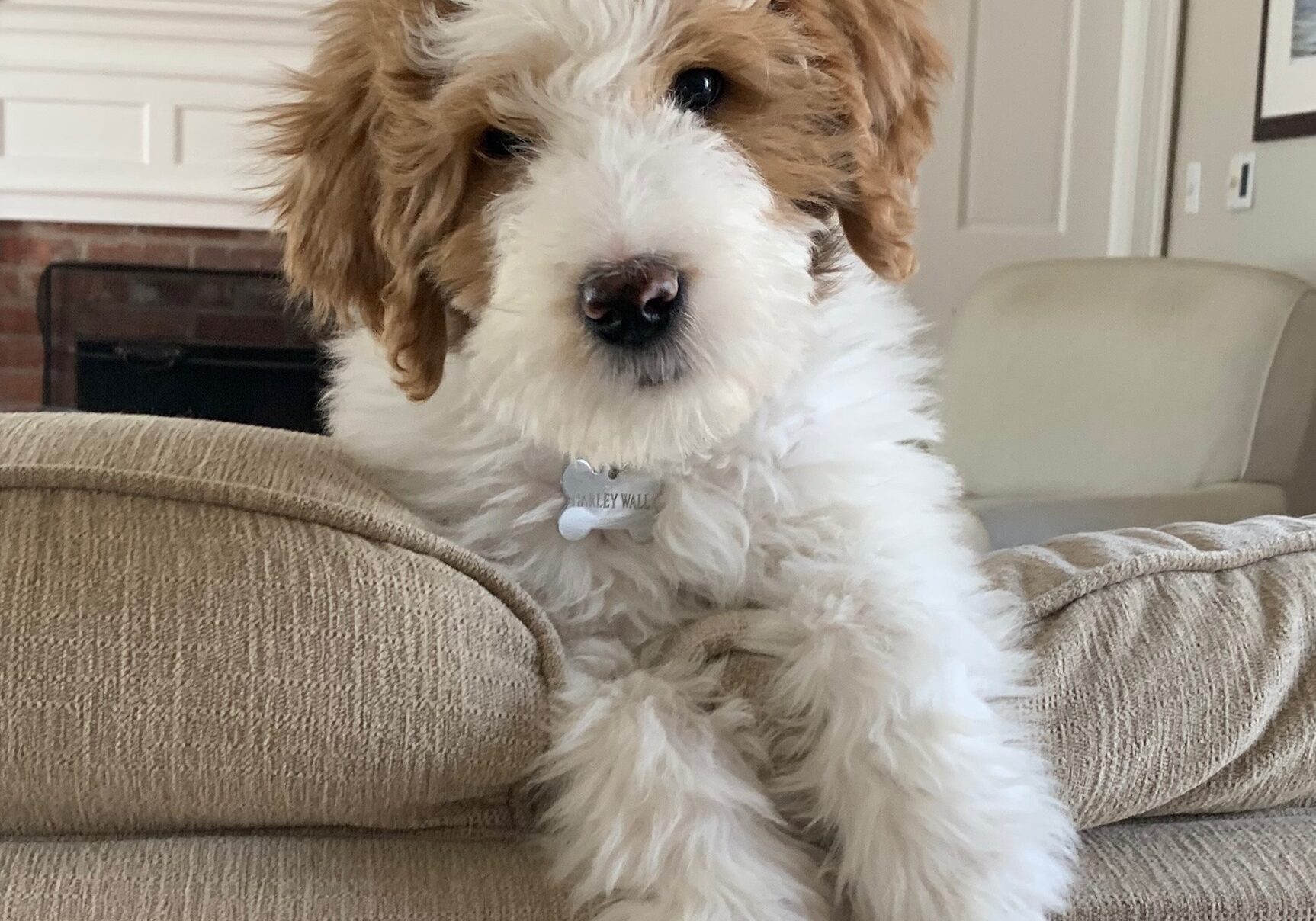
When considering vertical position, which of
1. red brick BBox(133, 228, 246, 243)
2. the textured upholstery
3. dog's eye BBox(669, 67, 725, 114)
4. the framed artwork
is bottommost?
the textured upholstery

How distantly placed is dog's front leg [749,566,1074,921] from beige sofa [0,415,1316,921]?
0.04 meters

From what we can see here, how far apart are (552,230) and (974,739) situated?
593 millimetres

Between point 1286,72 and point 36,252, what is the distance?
4.64 m

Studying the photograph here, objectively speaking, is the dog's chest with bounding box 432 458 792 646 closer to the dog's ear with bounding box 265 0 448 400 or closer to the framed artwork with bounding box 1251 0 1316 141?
the dog's ear with bounding box 265 0 448 400

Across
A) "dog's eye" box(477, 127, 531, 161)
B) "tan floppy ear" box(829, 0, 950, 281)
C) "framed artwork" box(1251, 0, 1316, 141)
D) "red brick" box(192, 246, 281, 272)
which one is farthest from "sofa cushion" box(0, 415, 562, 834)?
"red brick" box(192, 246, 281, 272)

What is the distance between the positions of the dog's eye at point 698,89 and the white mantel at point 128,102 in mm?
3964

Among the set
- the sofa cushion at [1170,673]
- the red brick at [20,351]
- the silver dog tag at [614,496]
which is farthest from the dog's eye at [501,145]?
the red brick at [20,351]

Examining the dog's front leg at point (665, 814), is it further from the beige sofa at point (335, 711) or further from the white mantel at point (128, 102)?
the white mantel at point (128, 102)

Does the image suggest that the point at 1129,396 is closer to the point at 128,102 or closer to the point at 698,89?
the point at 698,89

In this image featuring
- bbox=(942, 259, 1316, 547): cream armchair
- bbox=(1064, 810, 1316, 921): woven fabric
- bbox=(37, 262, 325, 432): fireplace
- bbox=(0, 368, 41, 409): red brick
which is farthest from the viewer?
bbox=(0, 368, 41, 409): red brick

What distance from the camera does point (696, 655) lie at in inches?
46.0

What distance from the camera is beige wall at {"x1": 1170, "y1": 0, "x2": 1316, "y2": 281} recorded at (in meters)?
3.62

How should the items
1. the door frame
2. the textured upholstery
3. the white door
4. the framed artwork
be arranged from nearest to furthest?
the textured upholstery, the framed artwork, the door frame, the white door

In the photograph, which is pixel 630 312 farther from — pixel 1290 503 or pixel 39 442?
pixel 1290 503
